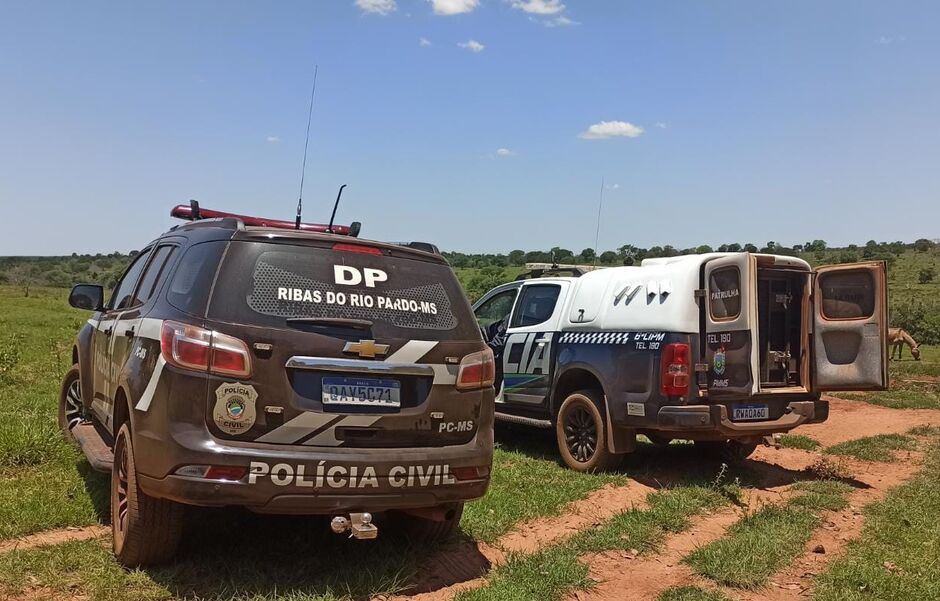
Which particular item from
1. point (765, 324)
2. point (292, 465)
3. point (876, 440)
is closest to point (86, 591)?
point (292, 465)

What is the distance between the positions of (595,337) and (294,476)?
430 cm

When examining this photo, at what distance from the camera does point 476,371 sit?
4266 millimetres

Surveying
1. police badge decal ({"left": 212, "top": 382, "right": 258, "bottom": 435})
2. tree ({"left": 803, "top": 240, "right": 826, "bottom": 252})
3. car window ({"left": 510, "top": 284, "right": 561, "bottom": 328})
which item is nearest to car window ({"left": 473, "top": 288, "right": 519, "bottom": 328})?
car window ({"left": 510, "top": 284, "right": 561, "bottom": 328})

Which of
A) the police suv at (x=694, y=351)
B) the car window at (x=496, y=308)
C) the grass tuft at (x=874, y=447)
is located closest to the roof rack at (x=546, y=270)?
the car window at (x=496, y=308)

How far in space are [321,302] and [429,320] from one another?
2.05 feet

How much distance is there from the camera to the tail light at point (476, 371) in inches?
165

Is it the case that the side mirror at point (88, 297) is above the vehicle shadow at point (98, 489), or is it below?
above

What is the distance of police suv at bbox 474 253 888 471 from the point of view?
665 centimetres

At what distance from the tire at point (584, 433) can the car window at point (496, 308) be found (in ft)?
5.55

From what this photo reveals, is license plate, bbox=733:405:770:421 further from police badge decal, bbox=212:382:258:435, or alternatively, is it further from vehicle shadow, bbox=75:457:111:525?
vehicle shadow, bbox=75:457:111:525

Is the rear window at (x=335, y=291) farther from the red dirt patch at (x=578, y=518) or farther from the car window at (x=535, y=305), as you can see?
the car window at (x=535, y=305)

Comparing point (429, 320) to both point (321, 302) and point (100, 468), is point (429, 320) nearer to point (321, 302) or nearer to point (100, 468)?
point (321, 302)

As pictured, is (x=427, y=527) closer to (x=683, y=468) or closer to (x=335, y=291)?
(x=335, y=291)

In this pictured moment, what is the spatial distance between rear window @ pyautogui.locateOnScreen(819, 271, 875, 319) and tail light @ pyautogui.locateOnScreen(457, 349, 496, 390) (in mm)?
4488
